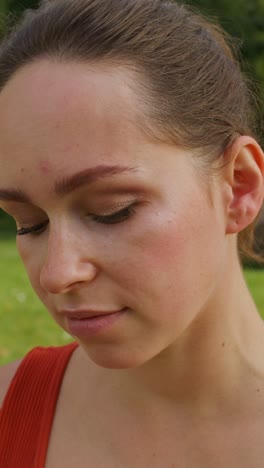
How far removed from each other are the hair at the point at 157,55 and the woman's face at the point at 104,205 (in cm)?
6

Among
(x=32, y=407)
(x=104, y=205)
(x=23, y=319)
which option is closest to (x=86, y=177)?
(x=104, y=205)

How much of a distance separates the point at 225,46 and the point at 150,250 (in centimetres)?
75

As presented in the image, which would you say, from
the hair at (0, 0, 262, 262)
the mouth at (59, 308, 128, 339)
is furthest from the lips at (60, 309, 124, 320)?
the hair at (0, 0, 262, 262)

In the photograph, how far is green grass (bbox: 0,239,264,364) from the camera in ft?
19.4

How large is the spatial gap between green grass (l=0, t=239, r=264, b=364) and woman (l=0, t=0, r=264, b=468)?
11.7ft

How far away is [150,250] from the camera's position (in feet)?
5.98

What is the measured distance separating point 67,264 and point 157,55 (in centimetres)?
58

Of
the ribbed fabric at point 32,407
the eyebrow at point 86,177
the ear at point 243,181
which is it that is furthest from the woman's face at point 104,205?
the ribbed fabric at point 32,407

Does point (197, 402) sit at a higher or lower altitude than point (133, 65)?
lower

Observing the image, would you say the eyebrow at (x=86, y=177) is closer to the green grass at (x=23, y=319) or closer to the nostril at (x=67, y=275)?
the nostril at (x=67, y=275)

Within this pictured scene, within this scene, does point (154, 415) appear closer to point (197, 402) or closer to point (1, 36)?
point (197, 402)

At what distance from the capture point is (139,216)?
183 cm

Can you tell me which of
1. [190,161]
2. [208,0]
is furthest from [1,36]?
[208,0]

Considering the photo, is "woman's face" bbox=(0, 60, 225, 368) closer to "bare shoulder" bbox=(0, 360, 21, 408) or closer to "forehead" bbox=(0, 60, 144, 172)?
"forehead" bbox=(0, 60, 144, 172)
